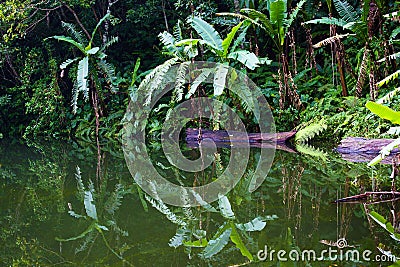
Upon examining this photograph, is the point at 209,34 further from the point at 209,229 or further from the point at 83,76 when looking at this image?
the point at 209,229

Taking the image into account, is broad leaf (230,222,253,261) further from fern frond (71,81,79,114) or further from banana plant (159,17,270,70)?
fern frond (71,81,79,114)

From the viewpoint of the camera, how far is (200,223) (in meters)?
3.03

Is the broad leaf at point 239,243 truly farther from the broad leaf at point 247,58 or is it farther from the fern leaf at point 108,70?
the fern leaf at point 108,70

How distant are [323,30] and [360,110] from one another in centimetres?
314

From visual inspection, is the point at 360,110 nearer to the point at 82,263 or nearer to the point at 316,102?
the point at 316,102

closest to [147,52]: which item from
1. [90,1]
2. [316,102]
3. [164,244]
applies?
[90,1]

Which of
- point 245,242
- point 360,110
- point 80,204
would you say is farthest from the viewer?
point 360,110

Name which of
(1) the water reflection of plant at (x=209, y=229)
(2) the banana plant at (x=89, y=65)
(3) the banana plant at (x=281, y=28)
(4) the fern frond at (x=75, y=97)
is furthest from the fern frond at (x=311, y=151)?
(4) the fern frond at (x=75, y=97)

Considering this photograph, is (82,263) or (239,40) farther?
(239,40)

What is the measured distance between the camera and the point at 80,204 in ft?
12.4

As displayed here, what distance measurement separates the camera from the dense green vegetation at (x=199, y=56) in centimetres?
713

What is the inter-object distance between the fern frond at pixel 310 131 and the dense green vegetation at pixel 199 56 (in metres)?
0.26

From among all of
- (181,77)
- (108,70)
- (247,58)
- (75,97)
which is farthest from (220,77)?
(75,97)

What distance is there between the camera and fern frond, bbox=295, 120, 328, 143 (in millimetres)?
6965
